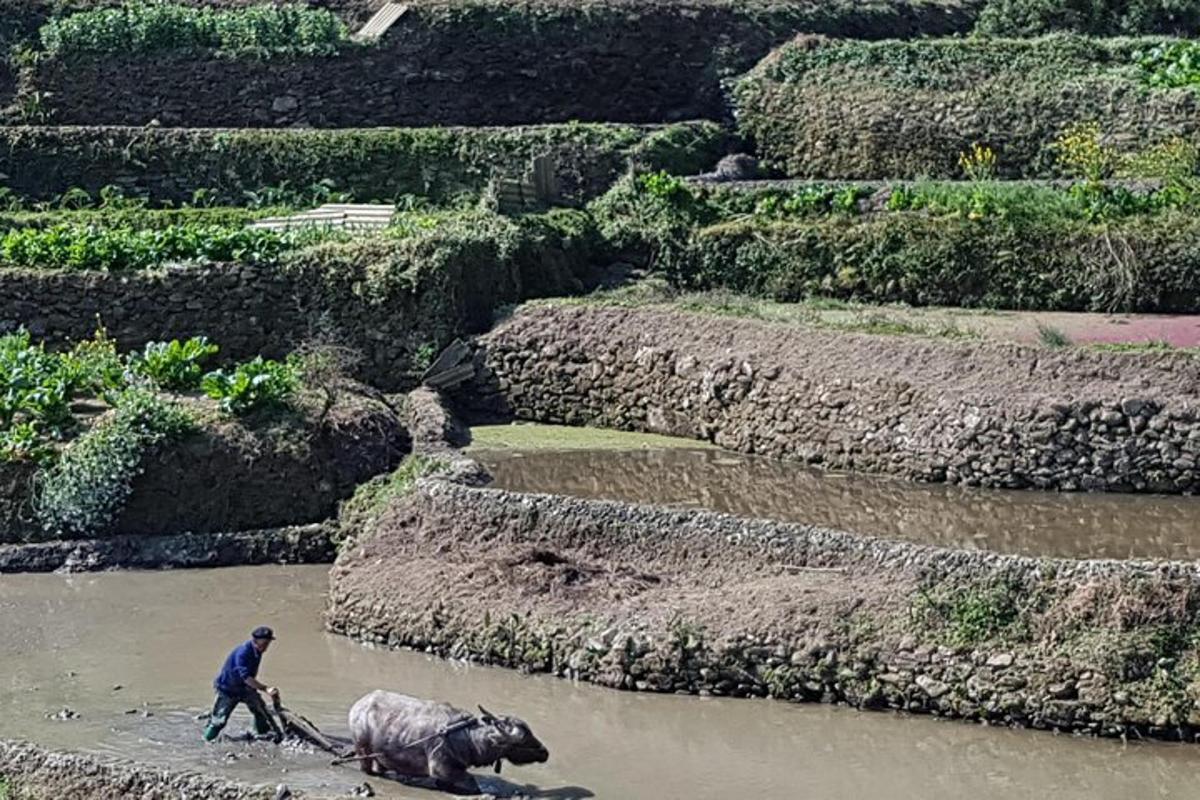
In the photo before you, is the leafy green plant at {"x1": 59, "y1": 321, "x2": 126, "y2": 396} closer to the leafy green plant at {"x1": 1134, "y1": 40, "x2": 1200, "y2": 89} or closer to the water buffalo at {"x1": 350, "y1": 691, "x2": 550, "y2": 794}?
the water buffalo at {"x1": 350, "y1": 691, "x2": 550, "y2": 794}

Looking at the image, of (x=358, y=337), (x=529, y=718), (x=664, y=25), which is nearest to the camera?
(x=529, y=718)

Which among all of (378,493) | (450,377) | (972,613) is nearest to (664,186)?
(450,377)

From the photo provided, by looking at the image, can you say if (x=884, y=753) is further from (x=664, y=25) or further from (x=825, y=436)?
(x=664, y=25)

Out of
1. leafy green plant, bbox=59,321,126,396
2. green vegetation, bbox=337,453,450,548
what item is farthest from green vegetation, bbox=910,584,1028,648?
leafy green plant, bbox=59,321,126,396

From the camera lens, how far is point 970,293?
93.6 ft

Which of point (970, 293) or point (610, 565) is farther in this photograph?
point (970, 293)

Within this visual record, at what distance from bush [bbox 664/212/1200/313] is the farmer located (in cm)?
1277

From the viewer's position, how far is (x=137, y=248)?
95.0 feet

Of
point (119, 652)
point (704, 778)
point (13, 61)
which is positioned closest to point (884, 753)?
point (704, 778)

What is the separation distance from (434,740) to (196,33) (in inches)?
887

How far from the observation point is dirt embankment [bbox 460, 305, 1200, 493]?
2352 centimetres

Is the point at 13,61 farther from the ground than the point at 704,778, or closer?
farther from the ground

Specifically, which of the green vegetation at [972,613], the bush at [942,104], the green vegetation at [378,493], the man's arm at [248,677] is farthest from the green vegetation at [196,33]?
the green vegetation at [972,613]

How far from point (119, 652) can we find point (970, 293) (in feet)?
39.2
